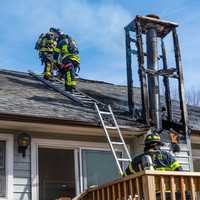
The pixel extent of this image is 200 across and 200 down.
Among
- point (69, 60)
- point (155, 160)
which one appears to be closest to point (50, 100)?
point (69, 60)

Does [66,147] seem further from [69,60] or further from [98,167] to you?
[69,60]

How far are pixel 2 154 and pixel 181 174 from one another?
12.1 feet

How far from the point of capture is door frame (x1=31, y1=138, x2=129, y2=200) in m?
8.37

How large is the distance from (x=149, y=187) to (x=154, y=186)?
62 millimetres

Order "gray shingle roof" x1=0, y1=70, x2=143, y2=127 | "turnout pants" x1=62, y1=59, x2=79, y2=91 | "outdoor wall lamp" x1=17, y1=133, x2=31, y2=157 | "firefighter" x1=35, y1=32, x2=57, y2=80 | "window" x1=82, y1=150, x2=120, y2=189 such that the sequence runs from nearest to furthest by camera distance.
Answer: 1. "outdoor wall lamp" x1=17, y1=133, x2=31, y2=157
2. "gray shingle roof" x1=0, y1=70, x2=143, y2=127
3. "window" x1=82, y1=150, x2=120, y2=189
4. "turnout pants" x1=62, y1=59, x2=79, y2=91
5. "firefighter" x1=35, y1=32, x2=57, y2=80

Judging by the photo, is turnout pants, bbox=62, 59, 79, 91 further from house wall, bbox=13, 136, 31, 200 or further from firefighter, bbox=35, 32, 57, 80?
house wall, bbox=13, 136, 31, 200

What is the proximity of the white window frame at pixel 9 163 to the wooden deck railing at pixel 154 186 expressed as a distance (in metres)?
2.43

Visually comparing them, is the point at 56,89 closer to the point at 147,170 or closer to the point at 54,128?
the point at 54,128

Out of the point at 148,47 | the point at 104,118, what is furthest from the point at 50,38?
the point at 104,118

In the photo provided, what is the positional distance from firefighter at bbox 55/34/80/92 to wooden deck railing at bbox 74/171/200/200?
5505 millimetres

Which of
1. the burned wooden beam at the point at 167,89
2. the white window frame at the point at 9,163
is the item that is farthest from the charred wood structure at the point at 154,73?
the white window frame at the point at 9,163

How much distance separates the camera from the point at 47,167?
10.6m

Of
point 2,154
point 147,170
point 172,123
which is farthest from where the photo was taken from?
point 172,123

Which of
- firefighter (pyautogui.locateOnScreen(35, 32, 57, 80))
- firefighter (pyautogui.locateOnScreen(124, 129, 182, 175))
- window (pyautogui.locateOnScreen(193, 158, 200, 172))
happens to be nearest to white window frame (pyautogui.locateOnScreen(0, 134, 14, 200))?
firefighter (pyautogui.locateOnScreen(124, 129, 182, 175))
